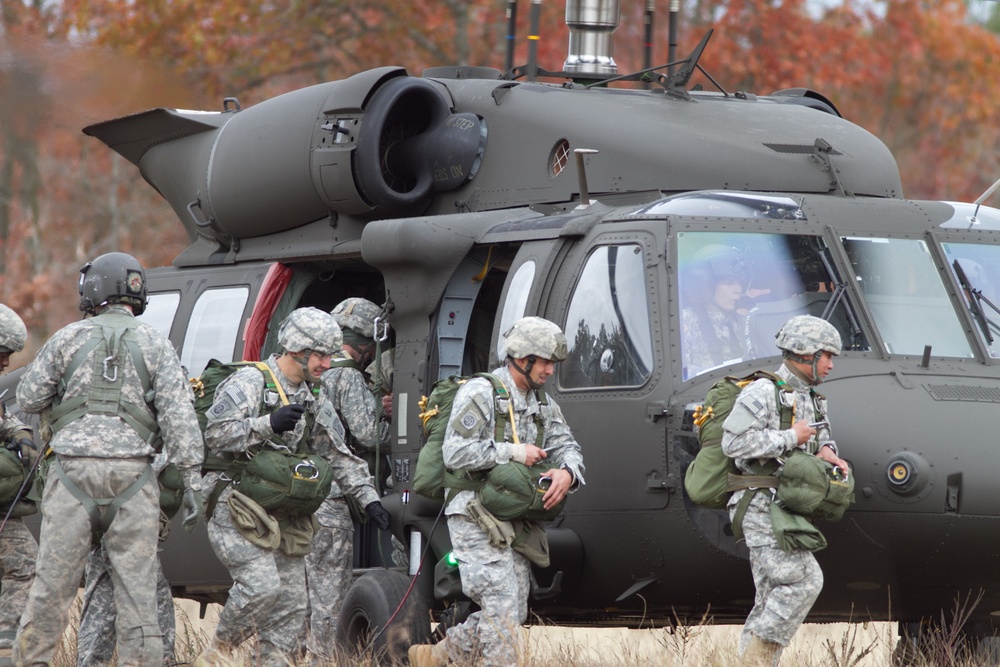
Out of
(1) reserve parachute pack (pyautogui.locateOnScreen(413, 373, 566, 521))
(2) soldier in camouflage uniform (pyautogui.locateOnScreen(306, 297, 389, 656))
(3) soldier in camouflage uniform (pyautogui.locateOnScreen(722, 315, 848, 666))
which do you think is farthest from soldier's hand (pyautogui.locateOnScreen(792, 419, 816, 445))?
(2) soldier in camouflage uniform (pyautogui.locateOnScreen(306, 297, 389, 656))

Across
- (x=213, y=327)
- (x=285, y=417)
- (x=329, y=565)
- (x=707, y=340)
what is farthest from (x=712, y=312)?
(x=213, y=327)

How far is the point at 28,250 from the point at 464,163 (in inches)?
502

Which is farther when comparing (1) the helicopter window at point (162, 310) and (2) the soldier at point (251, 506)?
(1) the helicopter window at point (162, 310)

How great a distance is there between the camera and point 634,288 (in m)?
7.71

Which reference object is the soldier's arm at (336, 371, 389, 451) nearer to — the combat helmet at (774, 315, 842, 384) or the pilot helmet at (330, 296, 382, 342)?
the pilot helmet at (330, 296, 382, 342)

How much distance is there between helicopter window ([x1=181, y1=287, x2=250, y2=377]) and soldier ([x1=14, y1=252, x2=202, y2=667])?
2678 mm

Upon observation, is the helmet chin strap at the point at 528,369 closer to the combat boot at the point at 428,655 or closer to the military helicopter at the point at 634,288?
the military helicopter at the point at 634,288

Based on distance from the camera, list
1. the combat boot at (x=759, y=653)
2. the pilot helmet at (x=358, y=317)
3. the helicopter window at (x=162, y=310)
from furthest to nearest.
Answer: the helicopter window at (x=162, y=310)
the pilot helmet at (x=358, y=317)
the combat boot at (x=759, y=653)

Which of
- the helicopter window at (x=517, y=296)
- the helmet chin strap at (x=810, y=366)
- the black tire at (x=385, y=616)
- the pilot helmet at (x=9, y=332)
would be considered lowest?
the black tire at (x=385, y=616)

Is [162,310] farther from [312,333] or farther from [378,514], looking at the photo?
[312,333]

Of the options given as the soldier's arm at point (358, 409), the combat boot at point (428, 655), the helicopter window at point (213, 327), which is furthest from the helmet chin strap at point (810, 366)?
the helicopter window at point (213, 327)

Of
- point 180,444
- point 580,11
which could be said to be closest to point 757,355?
point 180,444

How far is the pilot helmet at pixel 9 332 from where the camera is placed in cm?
866

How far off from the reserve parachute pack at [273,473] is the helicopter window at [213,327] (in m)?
2.17
